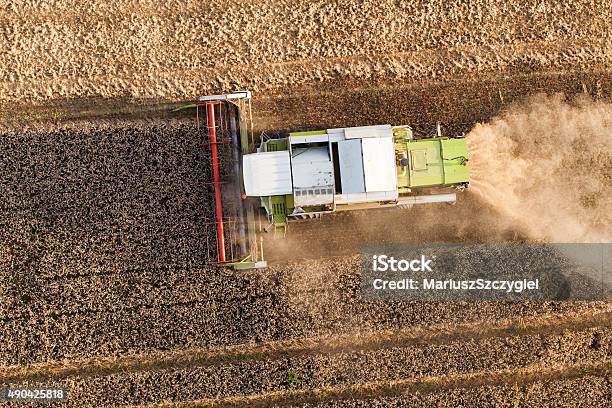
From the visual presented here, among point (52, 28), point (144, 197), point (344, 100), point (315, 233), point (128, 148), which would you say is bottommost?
point (315, 233)

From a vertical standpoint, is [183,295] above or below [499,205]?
below

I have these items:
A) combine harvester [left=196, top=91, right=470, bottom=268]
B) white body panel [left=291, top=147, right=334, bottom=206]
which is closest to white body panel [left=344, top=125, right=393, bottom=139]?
combine harvester [left=196, top=91, right=470, bottom=268]

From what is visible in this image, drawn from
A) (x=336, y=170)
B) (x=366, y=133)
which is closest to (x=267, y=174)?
(x=336, y=170)

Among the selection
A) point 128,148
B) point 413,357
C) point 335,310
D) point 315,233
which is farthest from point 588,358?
point 128,148

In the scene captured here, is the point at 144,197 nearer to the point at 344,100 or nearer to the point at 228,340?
the point at 228,340

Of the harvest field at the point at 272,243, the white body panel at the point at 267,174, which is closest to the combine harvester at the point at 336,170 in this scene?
the white body panel at the point at 267,174

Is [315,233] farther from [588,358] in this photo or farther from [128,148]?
[588,358]
